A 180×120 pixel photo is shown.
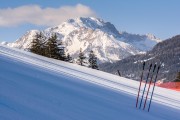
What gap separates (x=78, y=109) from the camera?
6566mm

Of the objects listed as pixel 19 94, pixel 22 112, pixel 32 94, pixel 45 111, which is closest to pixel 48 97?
pixel 32 94

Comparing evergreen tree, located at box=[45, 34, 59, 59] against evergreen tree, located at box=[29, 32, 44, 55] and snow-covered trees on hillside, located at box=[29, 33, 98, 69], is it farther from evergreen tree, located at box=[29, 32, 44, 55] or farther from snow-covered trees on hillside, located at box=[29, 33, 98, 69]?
evergreen tree, located at box=[29, 32, 44, 55]

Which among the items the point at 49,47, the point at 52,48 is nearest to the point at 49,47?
the point at 49,47

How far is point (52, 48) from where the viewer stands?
5447 cm

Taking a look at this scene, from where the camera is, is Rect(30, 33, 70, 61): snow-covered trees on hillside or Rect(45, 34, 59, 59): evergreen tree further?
Rect(30, 33, 70, 61): snow-covered trees on hillside

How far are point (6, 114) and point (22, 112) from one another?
426 mm

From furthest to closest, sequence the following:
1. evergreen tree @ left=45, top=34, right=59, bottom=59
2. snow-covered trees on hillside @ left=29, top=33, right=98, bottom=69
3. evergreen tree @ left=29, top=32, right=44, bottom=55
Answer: evergreen tree @ left=29, top=32, right=44, bottom=55 → snow-covered trees on hillside @ left=29, top=33, right=98, bottom=69 → evergreen tree @ left=45, top=34, right=59, bottom=59

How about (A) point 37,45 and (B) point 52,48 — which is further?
(A) point 37,45

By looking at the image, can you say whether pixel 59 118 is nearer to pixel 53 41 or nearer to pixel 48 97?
pixel 48 97

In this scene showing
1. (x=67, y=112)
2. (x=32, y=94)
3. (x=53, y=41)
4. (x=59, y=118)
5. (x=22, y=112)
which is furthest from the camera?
(x=53, y=41)

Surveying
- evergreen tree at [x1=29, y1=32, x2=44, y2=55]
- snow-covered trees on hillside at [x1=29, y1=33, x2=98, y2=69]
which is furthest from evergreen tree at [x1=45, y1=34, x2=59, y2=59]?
evergreen tree at [x1=29, y1=32, x2=44, y2=55]

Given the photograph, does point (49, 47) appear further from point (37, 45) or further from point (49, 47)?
point (37, 45)

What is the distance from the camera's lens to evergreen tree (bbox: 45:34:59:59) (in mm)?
54312

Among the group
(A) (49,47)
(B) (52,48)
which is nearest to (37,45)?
(A) (49,47)
